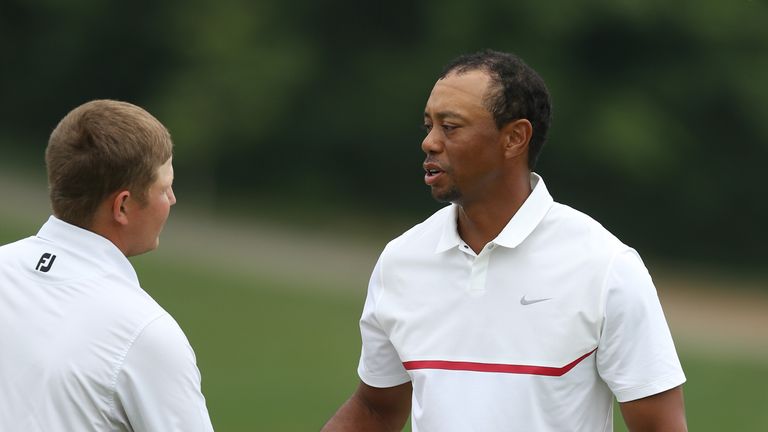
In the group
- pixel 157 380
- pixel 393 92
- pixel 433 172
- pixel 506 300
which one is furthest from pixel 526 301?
pixel 393 92

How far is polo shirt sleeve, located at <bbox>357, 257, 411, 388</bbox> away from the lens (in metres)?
4.05

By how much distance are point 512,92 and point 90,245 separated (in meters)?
1.24

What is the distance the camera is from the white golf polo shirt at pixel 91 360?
312 centimetres

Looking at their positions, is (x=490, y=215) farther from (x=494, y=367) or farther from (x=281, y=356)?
(x=281, y=356)

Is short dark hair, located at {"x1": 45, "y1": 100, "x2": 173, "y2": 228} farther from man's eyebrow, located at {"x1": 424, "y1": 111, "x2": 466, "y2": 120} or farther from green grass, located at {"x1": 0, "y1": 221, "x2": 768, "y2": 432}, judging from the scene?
green grass, located at {"x1": 0, "y1": 221, "x2": 768, "y2": 432}

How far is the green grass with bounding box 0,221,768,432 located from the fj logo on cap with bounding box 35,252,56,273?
727 cm

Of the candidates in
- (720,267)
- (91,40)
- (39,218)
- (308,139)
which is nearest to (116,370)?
(39,218)

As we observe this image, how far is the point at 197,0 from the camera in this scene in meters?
21.7

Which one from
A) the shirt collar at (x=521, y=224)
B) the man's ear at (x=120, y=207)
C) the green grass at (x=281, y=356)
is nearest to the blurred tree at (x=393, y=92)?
the green grass at (x=281, y=356)

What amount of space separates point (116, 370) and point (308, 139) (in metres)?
18.7

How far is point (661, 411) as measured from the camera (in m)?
3.63

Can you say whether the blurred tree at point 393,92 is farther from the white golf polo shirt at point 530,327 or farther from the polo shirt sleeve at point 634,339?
the polo shirt sleeve at point 634,339

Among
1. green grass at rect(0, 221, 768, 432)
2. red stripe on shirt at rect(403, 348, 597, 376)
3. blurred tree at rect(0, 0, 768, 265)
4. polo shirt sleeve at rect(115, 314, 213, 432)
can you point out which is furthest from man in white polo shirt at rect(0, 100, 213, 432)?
blurred tree at rect(0, 0, 768, 265)

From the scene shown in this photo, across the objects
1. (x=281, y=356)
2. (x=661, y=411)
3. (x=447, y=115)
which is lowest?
(x=281, y=356)
